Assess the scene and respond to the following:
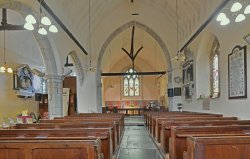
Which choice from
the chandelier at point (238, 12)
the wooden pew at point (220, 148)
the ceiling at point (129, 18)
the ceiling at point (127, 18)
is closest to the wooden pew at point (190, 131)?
the wooden pew at point (220, 148)

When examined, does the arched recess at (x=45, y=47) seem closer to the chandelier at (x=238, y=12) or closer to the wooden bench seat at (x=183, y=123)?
the wooden bench seat at (x=183, y=123)

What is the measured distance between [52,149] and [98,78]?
10.5 metres

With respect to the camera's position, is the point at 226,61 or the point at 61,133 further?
the point at 226,61

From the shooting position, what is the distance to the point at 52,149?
2389 millimetres

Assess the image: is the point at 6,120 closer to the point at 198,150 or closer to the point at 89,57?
the point at 89,57

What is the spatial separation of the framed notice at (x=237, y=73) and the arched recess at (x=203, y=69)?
2810mm

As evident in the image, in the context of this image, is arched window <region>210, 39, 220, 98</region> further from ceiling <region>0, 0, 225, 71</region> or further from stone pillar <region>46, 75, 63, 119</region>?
stone pillar <region>46, 75, 63, 119</region>

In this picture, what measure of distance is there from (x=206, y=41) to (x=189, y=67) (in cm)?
159

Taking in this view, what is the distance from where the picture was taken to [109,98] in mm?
21344

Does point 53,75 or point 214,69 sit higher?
point 214,69

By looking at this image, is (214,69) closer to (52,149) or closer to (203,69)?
(203,69)

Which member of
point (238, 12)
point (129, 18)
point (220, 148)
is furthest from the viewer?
point (129, 18)

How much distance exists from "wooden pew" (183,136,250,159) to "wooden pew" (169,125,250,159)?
1072 millimetres

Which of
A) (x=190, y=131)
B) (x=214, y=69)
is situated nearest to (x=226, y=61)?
(x=214, y=69)
